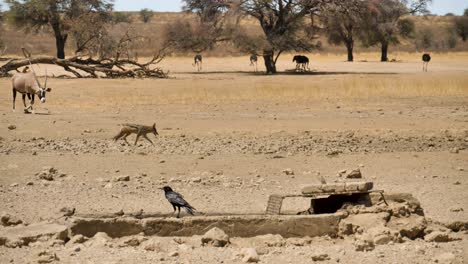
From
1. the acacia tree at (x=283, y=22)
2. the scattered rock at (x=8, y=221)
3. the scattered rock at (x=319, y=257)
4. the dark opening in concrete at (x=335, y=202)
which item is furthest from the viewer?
the acacia tree at (x=283, y=22)

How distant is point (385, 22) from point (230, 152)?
3415 cm

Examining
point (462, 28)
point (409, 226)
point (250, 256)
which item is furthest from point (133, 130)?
point (462, 28)

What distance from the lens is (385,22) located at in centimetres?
4825

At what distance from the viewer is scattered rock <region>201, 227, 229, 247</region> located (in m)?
8.80

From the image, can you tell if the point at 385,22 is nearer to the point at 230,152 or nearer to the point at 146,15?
the point at 230,152

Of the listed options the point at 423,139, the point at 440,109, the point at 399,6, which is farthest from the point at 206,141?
the point at 399,6

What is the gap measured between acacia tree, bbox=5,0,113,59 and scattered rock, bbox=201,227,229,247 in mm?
33910

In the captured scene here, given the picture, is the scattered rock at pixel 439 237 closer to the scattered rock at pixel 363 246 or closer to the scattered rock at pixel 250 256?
the scattered rock at pixel 363 246

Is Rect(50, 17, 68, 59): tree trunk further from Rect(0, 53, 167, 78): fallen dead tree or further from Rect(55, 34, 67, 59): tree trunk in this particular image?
Rect(0, 53, 167, 78): fallen dead tree

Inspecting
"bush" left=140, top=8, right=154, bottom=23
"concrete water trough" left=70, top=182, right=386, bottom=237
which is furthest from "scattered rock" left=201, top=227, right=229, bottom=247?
"bush" left=140, top=8, right=154, bottom=23

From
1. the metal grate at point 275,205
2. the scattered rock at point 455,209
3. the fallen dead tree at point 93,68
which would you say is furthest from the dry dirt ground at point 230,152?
the fallen dead tree at point 93,68

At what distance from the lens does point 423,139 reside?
57.4ft

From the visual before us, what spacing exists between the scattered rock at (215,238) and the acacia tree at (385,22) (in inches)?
1185

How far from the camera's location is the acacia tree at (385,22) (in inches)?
1560
